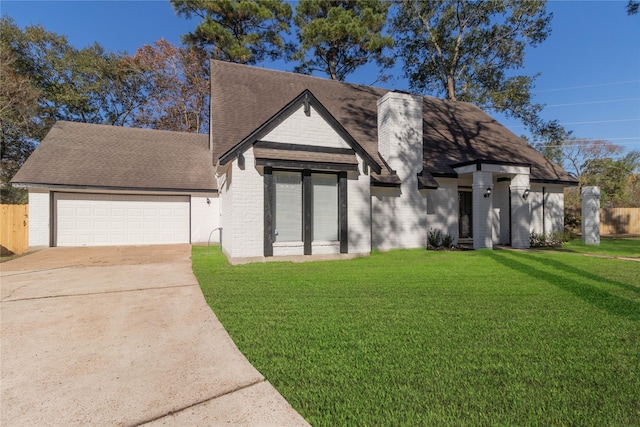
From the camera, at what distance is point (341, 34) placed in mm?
23266

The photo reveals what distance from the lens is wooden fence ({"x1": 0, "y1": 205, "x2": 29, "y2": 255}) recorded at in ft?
38.2

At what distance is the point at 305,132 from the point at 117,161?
34.0 ft

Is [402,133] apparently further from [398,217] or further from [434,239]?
[434,239]

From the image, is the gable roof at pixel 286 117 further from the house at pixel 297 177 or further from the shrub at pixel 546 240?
the shrub at pixel 546 240

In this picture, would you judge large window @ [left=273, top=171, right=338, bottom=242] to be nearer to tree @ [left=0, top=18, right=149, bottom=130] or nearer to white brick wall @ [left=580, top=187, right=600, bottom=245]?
white brick wall @ [left=580, top=187, right=600, bottom=245]

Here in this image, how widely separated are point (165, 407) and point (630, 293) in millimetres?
7329

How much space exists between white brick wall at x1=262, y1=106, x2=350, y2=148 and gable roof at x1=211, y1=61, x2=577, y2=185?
253 cm

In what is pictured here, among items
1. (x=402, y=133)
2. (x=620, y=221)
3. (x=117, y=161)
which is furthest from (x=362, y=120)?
(x=620, y=221)

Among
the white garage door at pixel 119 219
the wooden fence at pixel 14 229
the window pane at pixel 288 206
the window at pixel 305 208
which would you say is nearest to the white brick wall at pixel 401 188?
the window at pixel 305 208

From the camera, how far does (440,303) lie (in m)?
4.84

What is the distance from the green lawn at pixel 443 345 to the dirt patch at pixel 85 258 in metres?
4.63

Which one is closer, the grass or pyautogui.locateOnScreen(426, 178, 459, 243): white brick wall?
the grass

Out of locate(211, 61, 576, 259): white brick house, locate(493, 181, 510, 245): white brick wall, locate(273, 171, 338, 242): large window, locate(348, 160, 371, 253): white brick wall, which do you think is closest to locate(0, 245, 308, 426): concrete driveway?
locate(273, 171, 338, 242): large window

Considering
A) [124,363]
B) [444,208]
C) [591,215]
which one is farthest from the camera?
[591,215]
